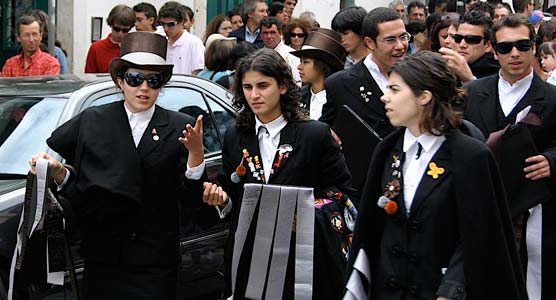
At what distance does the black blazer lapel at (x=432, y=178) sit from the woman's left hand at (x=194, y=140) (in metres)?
1.14

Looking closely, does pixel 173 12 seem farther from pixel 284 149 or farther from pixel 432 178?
pixel 432 178

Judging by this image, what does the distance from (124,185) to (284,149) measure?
31.7 inches

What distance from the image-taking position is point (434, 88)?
189 inches

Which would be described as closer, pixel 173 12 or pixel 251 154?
pixel 251 154

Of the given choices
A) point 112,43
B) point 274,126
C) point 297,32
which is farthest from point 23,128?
point 297,32

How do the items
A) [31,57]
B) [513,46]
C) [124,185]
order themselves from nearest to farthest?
[124,185] → [513,46] → [31,57]

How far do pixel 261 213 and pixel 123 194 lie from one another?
0.67m

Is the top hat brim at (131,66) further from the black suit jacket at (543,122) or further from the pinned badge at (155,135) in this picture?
the black suit jacket at (543,122)

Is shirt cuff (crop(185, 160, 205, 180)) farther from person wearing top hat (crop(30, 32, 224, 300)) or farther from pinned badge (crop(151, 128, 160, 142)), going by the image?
pinned badge (crop(151, 128, 160, 142))

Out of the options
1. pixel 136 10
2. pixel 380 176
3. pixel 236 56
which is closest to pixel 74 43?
pixel 136 10

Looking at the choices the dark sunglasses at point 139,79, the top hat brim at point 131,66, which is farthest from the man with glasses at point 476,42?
the dark sunglasses at point 139,79

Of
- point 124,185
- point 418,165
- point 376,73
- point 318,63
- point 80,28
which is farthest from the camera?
point 80,28

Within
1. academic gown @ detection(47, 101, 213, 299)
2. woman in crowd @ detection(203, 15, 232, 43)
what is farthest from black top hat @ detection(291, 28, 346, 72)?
woman in crowd @ detection(203, 15, 232, 43)

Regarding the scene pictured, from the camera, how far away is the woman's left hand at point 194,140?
5262mm
